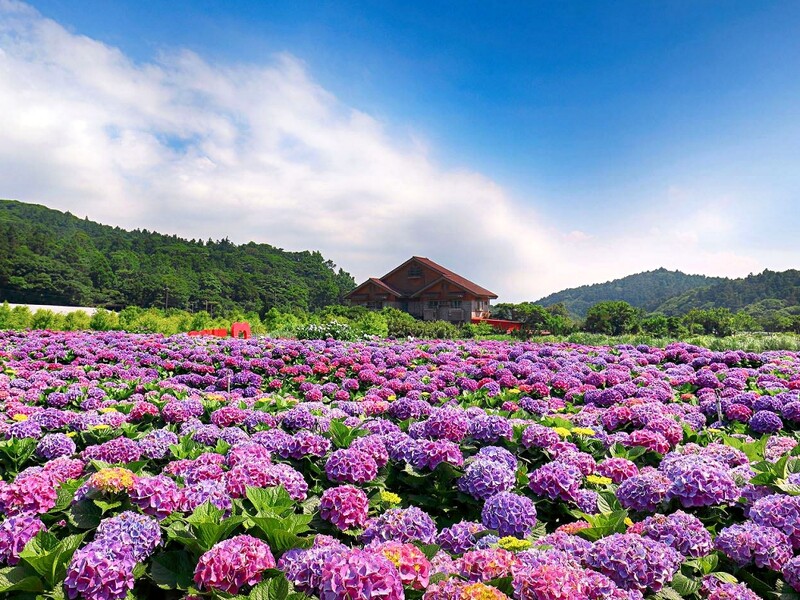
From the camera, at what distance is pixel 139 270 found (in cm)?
7450

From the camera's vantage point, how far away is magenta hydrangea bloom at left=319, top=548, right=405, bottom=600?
5.31ft

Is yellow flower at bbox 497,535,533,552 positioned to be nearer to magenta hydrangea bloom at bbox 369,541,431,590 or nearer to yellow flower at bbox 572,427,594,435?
magenta hydrangea bloom at bbox 369,541,431,590

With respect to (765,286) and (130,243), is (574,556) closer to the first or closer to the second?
(765,286)

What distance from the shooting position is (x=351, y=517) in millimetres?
2414

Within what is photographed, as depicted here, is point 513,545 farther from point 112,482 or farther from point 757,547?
point 112,482

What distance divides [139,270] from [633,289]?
379 ft

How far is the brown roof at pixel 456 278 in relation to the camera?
4156 centimetres

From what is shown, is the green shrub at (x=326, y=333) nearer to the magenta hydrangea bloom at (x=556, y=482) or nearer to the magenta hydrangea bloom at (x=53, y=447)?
the magenta hydrangea bloom at (x=53, y=447)

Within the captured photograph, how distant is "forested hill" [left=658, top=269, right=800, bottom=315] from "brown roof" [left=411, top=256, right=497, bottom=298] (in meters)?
38.6

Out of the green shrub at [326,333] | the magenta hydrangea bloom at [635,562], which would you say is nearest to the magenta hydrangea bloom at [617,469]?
the magenta hydrangea bloom at [635,562]

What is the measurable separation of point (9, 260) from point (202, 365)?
7071 centimetres

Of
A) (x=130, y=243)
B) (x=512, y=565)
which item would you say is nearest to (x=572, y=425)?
(x=512, y=565)

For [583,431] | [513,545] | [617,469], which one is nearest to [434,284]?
[583,431]

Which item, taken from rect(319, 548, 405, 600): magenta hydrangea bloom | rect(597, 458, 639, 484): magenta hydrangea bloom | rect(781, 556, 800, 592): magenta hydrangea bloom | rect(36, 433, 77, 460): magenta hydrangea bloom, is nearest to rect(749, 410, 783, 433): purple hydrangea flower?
rect(597, 458, 639, 484): magenta hydrangea bloom
